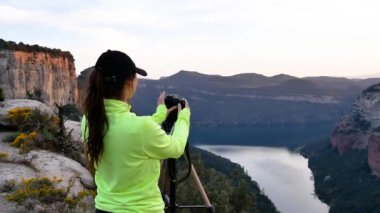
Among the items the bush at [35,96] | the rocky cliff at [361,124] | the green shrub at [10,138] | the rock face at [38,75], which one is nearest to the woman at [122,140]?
the green shrub at [10,138]

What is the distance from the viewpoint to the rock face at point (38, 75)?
31.5 m

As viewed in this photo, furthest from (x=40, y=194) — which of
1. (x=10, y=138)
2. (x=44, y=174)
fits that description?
(x=10, y=138)

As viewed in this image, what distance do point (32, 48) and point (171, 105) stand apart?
115 ft

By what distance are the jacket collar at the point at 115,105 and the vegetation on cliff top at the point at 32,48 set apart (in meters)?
31.5

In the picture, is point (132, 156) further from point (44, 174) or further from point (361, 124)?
point (361, 124)

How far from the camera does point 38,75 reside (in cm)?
3647

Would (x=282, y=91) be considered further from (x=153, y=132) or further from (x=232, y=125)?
(x=153, y=132)

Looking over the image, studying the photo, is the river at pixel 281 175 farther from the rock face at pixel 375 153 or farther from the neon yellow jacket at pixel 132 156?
the neon yellow jacket at pixel 132 156

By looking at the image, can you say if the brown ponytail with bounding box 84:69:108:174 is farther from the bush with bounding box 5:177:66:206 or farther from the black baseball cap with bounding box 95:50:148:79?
the bush with bounding box 5:177:66:206

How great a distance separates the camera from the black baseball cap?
7.57 feet

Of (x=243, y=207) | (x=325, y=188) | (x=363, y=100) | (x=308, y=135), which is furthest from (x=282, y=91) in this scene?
(x=243, y=207)

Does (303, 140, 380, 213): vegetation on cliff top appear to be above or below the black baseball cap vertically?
below

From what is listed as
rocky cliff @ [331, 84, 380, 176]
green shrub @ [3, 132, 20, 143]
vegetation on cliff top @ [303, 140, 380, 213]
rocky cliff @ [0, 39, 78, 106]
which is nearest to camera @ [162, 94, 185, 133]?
green shrub @ [3, 132, 20, 143]

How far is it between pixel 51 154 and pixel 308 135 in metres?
141
